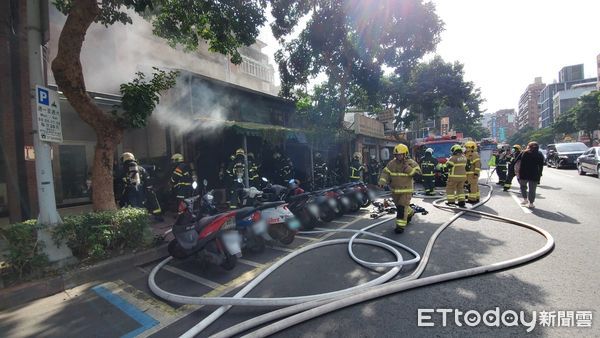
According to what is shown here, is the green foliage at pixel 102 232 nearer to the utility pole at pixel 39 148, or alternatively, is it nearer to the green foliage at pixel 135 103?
the utility pole at pixel 39 148

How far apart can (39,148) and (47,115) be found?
1.60 ft

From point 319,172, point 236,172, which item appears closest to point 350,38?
point 319,172

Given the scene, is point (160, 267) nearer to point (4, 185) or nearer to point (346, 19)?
point (4, 185)

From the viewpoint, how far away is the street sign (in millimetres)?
4172

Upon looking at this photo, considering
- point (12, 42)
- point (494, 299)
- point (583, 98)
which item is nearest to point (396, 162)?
point (494, 299)

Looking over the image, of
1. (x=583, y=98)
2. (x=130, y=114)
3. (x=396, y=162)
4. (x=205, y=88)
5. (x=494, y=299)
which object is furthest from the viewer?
(x=583, y=98)

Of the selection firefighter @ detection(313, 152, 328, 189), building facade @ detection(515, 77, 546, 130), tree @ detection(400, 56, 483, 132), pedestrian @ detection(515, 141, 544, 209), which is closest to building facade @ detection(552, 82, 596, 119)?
building facade @ detection(515, 77, 546, 130)

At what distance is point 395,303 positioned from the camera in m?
3.07

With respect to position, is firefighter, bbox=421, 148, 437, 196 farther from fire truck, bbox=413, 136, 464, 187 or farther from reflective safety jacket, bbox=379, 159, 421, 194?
reflective safety jacket, bbox=379, 159, 421, 194

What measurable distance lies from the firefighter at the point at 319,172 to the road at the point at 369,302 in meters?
7.30

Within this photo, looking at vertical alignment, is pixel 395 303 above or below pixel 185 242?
below

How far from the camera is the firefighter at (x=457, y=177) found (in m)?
8.07

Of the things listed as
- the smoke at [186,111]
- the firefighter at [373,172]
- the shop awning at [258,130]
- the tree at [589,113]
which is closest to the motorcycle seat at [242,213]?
the shop awning at [258,130]

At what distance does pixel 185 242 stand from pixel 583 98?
4592 cm
